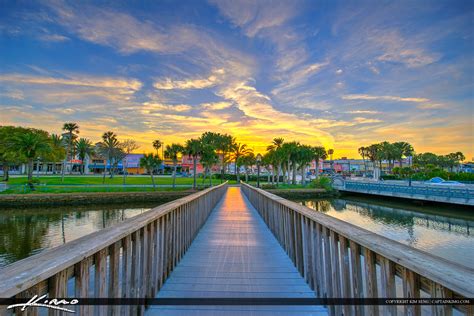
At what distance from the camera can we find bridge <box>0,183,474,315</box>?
130cm

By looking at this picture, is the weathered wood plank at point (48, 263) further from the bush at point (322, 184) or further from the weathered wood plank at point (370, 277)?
the bush at point (322, 184)

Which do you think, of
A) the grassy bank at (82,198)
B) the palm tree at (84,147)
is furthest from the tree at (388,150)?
the palm tree at (84,147)

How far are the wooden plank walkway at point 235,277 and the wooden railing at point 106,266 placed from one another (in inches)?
11.2

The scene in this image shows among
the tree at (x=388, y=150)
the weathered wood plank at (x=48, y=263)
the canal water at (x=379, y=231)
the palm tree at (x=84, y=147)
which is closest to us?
the weathered wood plank at (x=48, y=263)

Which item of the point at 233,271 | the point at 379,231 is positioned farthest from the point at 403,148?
the point at 233,271

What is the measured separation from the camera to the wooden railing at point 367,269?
4.04 ft

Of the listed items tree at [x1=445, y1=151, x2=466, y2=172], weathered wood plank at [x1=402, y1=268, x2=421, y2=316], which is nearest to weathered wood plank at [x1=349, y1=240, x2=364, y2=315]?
weathered wood plank at [x1=402, y1=268, x2=421, y2=316]

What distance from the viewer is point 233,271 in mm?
3711

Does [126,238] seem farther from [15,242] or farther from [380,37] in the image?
[380,37]

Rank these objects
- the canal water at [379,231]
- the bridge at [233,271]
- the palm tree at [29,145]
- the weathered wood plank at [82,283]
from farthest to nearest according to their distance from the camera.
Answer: the palm tree at [29,145]
the canal water at [379,231]
the weathered wood plank at [82,283]
the bridge at [233,271]

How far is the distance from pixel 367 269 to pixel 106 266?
2.08 metres

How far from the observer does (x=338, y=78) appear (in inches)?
615

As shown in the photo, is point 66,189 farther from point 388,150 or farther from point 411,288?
point 388,150

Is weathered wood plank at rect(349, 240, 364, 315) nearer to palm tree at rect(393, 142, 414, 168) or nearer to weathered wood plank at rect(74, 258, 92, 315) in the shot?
weathered wood plank at rect(74, 258, 92, 315)
